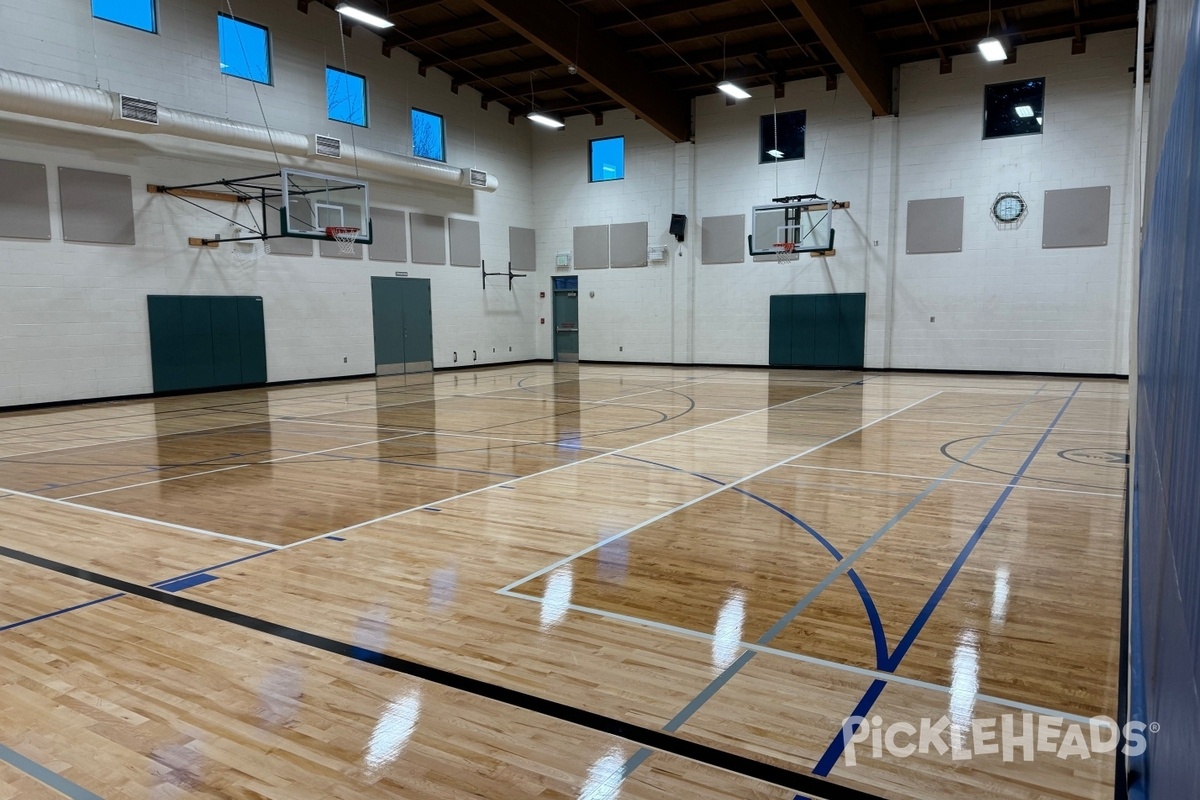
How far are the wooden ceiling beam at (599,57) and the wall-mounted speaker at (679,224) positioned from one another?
2025 mm

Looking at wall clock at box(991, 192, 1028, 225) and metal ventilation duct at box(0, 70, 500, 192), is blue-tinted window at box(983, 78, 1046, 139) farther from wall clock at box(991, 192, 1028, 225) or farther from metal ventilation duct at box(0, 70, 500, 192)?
metal ventilation duct at box(0, 70, 500, 192)

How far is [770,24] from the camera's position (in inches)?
669

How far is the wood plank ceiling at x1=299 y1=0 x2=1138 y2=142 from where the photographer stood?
16.0 meters

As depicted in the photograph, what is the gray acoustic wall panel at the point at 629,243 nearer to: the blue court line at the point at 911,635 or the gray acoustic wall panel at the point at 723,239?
the gray acoustic wall panel at the point at 723,239

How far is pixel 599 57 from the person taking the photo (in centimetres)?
1767

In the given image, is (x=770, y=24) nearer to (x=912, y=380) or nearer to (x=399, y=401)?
(x=912, y=380)

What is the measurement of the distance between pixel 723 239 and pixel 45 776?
20.3 metres

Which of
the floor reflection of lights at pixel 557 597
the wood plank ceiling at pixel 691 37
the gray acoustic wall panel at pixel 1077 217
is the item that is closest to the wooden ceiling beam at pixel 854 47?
the wood plank ceiling at pixel 691 37

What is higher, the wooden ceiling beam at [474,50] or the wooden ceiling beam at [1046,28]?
the wooden ceiling beam at [474,50]

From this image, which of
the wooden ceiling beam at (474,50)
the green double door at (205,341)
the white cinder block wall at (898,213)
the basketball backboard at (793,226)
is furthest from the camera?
the basketball backboard at (793,226)

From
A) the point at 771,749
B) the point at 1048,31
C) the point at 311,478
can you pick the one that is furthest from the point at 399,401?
the point at 1048,31

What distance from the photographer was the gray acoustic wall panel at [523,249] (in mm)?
23742

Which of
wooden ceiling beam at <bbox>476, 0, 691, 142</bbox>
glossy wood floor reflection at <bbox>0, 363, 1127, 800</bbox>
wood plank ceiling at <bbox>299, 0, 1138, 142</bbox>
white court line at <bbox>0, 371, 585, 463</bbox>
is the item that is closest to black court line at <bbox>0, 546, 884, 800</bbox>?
glossy wood floor reflection at <bbox>0, 363, 1127, 800</bbox>

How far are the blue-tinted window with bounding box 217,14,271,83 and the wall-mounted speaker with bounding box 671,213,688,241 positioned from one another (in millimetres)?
10372
